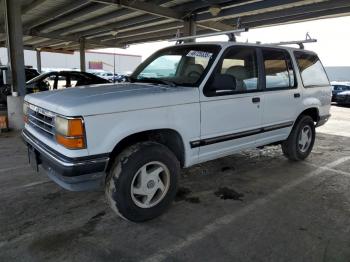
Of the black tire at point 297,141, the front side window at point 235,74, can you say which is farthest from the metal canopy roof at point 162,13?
the front side window at point 235,74

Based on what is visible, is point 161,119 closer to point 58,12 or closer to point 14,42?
point 14,42

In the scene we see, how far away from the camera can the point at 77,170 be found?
2.81 m

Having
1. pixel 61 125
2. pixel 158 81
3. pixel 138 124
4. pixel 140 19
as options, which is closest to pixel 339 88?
pixel 140 19

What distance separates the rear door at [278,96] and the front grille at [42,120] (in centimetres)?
279

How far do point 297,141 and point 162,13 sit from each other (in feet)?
22.4

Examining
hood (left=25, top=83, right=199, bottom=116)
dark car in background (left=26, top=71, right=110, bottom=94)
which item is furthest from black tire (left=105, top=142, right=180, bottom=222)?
dark car in background (left=26, top=71, right=110, bottom=94)

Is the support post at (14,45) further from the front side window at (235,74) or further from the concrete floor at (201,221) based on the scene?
the front side window at (235,74)

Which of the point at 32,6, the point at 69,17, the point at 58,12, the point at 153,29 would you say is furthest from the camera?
the point at 153,29

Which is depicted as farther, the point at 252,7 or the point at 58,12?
the point at 58,12

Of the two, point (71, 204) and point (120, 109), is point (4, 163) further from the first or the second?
point (120, 109)

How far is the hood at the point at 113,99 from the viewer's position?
284 centimetres

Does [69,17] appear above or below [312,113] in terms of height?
above

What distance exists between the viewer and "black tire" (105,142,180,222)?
3.06 m

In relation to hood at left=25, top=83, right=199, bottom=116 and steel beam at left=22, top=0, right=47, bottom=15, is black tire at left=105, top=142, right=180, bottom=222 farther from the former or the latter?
steel beam at left=22, top=0, right=47, bottom=15
